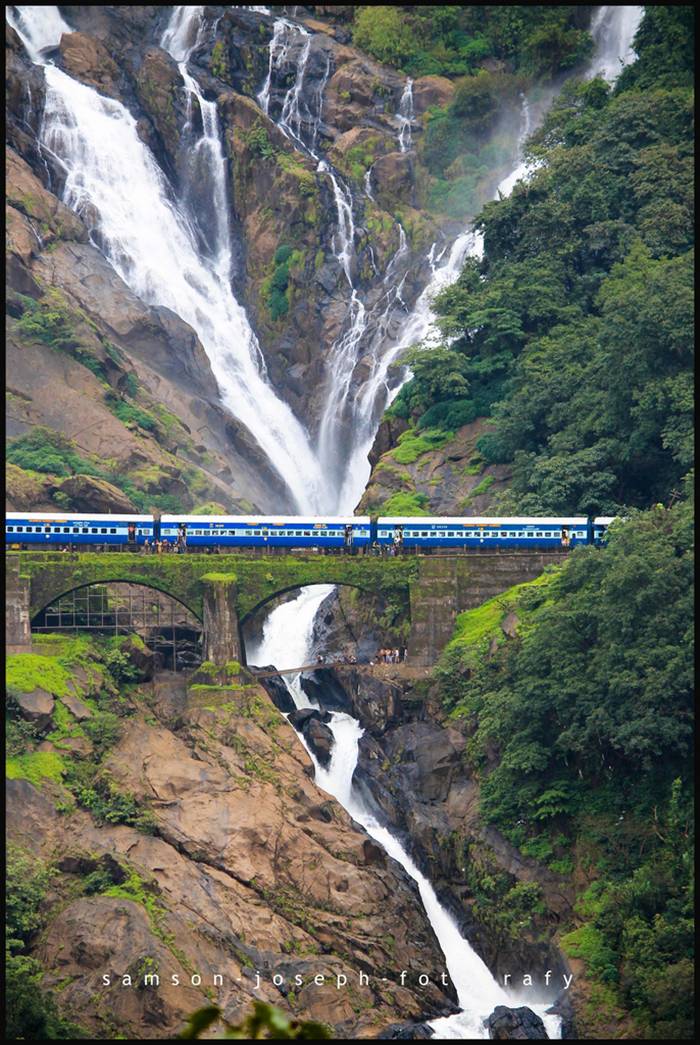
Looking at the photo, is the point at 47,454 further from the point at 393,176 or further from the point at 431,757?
the point at 393,176

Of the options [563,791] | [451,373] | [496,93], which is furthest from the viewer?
[496,93]

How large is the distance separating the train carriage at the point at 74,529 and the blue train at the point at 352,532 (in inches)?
1.8

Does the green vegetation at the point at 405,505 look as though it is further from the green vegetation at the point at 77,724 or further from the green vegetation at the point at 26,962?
the green vegetation at the point at 26,962

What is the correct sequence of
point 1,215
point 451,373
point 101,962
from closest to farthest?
point 101,962 → point 451,373 → point 1,215

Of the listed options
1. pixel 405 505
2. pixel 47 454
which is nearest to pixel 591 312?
pixel 405 505

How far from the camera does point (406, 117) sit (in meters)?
138

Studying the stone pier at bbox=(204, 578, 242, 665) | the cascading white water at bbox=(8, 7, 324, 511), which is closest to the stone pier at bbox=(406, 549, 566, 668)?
the stone pier at bbox=(204, 578, 242, 665)

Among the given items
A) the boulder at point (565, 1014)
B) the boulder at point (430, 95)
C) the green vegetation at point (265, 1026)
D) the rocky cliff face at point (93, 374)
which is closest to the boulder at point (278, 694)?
the rocky cliff face at point (93, 374)

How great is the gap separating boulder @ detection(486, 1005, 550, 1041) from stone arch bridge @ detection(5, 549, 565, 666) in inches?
859

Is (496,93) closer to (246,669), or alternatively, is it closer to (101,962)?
(246,669)

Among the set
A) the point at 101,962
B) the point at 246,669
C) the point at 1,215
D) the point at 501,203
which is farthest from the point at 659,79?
the point at 101,962

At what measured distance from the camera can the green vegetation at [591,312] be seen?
91875 mm

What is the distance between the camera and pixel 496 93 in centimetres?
13588

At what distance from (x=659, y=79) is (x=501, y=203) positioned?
1204 centimetres
